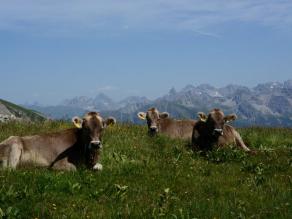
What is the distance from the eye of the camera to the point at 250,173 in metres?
15.9

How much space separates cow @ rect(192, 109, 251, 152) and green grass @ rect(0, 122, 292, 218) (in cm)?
221

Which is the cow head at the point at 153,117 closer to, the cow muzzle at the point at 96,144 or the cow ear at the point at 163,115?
the cow ear at the point at 163,115

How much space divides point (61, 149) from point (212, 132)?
774 cm

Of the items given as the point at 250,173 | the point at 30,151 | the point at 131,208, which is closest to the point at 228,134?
Result: the point at 250,173

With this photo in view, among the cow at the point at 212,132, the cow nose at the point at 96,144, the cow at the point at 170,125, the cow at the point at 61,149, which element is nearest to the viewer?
the cow nose at the point at 96,144

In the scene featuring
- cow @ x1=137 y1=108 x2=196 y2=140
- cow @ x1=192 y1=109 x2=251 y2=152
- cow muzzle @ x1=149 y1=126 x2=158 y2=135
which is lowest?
cow @ x1=137 y1=108 x2=196 y2=140

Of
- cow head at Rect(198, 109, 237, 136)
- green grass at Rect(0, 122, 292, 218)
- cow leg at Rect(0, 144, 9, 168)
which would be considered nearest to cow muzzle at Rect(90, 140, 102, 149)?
green grass at Rect(0, 122, 292, 218)

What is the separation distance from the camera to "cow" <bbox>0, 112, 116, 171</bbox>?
1627 centimetres

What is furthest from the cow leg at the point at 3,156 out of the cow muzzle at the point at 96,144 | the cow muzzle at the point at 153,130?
the cow muzzle at the point at 153,130

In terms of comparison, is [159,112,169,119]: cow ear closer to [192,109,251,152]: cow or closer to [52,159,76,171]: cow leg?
[192,109,251,152]: cow

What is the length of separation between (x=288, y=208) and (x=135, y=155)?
8327 mm

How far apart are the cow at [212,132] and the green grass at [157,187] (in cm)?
221

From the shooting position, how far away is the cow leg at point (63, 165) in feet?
52.7

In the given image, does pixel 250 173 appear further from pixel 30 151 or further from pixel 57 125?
pixel 57 125
